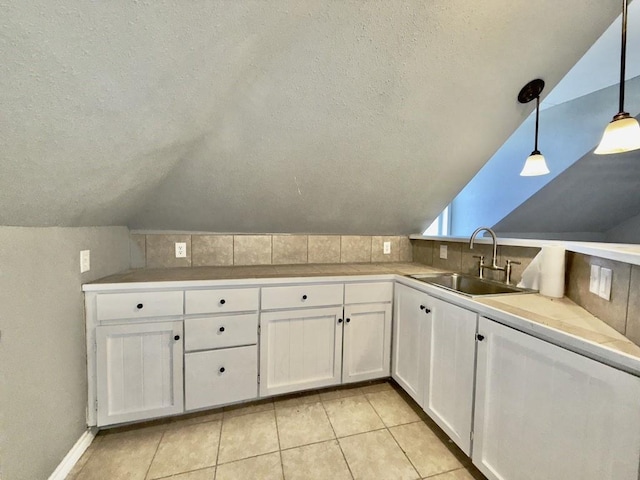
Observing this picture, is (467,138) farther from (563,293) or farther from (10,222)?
(10,222)

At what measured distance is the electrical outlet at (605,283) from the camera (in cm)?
103

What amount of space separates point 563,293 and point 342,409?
1.43 meters

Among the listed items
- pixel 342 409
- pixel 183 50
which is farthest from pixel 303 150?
pixel 342 409

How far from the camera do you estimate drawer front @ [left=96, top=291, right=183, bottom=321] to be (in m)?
1.47

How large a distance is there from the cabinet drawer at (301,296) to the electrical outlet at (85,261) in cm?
96

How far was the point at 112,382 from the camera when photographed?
58.6 inches

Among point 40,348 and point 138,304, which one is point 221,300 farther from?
point 40,348

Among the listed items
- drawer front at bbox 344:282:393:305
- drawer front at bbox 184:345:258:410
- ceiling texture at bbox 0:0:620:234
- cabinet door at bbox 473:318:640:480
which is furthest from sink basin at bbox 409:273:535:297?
drawer front at bbox 184:345:258:410

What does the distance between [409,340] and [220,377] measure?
1224 mm

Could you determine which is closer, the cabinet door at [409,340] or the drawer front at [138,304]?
the drawer front at [138,304]

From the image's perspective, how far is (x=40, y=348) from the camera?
3.76 feet

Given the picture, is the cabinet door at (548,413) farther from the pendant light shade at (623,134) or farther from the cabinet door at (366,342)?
the pendant light shade at (623,134)

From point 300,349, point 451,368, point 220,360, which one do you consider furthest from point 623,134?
point 220,360

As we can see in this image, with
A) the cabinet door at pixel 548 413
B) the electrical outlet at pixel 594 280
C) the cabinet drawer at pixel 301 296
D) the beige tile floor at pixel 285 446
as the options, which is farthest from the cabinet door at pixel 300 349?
the electrical outlet at pixel 594 280
